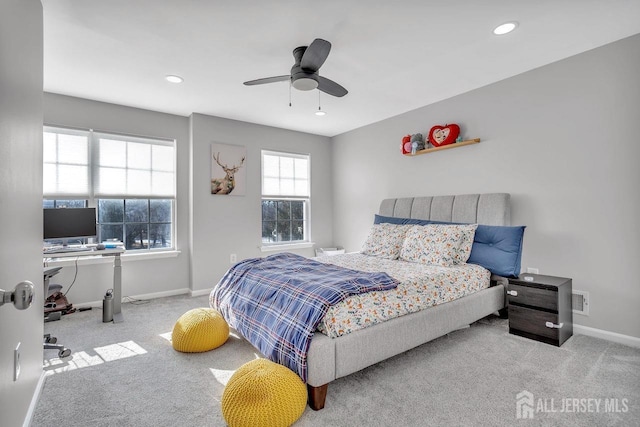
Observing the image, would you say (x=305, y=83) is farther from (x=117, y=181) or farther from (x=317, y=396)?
(x=117, y=181)

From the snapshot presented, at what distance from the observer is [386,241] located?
3.63m

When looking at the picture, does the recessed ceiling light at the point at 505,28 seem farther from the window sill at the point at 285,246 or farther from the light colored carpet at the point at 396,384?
the window sill at the point at 285,246

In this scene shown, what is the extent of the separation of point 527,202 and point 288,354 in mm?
2818

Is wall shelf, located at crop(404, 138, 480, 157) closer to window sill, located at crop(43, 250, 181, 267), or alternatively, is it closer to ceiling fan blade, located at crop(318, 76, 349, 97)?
ceiling fan blade, located at crop(318, 76, 349, 97)

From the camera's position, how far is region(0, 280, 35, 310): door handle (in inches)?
37.1

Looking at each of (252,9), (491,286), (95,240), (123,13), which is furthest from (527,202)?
(95,240)

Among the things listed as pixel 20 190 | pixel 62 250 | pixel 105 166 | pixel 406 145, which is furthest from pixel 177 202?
pixel 406 145

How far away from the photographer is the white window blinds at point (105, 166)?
11.6ft

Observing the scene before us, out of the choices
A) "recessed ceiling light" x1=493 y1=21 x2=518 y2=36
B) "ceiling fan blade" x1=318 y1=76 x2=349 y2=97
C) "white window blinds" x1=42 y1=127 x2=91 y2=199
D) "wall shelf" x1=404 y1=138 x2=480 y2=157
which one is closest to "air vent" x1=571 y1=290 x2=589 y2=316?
"wall shelf" x1=404 y1=138 x2=480 y2=157

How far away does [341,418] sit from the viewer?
1677mm

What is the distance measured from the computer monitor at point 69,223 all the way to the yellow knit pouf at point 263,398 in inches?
110

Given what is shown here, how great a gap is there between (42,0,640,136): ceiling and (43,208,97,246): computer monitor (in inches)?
54.1

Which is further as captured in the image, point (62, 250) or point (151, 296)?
point (151, 296)

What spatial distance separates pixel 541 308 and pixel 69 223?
4.69 m
